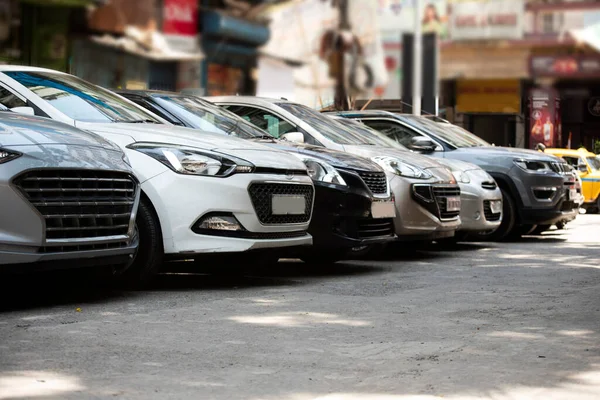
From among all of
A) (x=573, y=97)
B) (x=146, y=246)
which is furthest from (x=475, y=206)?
(x=573, y=97)

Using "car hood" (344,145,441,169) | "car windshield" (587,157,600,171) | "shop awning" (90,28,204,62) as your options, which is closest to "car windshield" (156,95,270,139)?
"car hood" (344,145,441,169)

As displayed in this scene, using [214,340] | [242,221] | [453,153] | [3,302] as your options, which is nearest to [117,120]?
[242,221]

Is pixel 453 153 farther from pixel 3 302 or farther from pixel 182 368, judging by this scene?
pixel 182 368

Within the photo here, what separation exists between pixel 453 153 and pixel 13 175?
890cm

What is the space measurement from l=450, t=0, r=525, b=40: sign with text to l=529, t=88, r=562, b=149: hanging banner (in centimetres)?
1284

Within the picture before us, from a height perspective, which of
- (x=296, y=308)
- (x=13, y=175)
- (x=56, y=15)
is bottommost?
(x=296, y=308)

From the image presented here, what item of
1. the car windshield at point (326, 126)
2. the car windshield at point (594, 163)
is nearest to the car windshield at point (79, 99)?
the car windshield at point (326, 126)

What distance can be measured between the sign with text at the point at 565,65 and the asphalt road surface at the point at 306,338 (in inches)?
822

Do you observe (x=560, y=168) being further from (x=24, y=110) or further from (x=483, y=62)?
(x=483, y=62)

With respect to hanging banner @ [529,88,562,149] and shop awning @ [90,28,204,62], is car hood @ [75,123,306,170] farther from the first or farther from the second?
hanging banner @ [529,88,562,149]

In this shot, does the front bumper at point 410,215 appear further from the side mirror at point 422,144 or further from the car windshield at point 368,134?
the side mirror at point 422,144

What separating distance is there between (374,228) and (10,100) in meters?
3.45

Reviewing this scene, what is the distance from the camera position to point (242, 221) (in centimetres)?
874

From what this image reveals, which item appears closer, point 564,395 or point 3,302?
point 564,395
